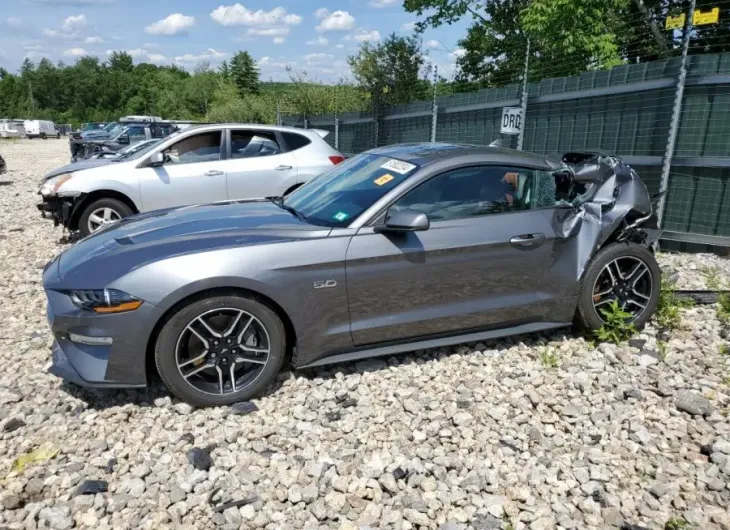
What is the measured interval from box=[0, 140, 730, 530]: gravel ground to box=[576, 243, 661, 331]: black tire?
0.66ft

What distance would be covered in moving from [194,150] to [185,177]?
0.45 m

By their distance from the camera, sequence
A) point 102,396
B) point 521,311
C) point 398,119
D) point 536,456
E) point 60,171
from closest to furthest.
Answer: point 536,456, point 102,396, point 521,311, point 60,171, point 398,119

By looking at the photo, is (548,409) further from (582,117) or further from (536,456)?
(582,117)

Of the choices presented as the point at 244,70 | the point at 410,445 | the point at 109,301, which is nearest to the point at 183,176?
the point at 109,301

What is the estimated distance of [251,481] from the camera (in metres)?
2.89

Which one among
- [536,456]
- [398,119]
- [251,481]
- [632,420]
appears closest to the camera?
[251,481]

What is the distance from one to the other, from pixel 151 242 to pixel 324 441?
1645mm

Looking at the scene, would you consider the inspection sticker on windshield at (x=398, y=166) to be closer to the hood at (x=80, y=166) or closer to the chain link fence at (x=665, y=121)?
the chain link fence at (x=665, y=121)

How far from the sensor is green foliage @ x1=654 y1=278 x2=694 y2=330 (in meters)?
4.63

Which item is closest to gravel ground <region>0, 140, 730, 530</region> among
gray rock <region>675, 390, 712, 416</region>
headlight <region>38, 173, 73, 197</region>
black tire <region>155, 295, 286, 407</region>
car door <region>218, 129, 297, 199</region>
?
gray rock <region>675, 390, 712, 416</region>

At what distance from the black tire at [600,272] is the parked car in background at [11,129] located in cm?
6741

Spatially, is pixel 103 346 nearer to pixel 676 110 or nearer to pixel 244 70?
pixel 676 110

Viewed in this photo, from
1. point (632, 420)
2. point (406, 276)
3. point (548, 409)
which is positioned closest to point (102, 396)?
point (406, 276)

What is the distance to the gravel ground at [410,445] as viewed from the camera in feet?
8.82
